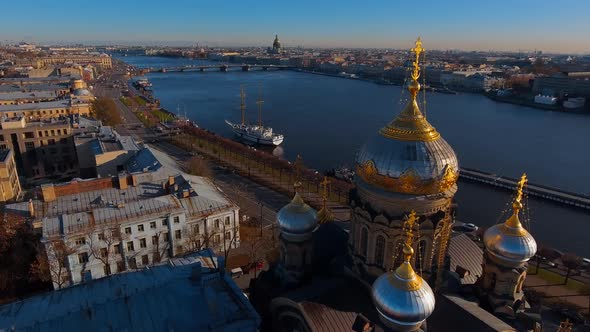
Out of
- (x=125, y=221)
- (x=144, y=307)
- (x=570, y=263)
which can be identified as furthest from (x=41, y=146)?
(x=570, y=263)

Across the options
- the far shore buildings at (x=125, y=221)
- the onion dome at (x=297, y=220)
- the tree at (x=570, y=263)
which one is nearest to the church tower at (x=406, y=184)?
the onion dome at (x=297, y=220)

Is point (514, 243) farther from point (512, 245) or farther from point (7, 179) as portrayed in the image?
point (7, 179)

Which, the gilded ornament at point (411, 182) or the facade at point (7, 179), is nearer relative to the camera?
the gilded ornament at point (411, 182)

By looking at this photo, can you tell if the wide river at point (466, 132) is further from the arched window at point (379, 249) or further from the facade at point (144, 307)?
the facade at point (144, 307)

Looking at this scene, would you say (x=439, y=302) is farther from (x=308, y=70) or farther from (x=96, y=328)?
(x=308, y=70)

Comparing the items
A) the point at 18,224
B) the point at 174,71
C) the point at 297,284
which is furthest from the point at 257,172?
the point at 174,71

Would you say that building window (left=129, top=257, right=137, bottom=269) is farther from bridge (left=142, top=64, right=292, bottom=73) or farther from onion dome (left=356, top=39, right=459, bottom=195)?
bridge (left=142, top=64, right=292, bottom=73)

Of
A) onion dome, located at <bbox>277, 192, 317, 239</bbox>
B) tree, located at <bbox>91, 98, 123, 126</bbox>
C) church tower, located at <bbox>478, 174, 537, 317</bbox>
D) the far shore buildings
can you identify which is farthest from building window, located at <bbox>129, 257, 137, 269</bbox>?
tree, located at <bbox>91, 98, 123, 126</bbox>
